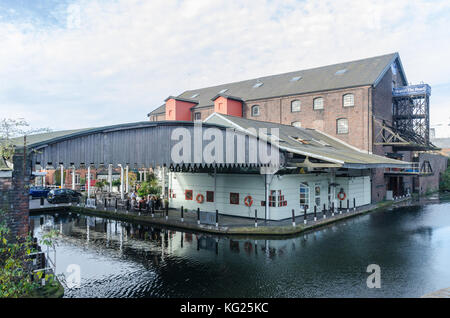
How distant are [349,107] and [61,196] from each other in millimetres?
26280

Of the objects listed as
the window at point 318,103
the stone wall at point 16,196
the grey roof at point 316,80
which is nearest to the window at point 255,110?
the grey roof at point 316,80

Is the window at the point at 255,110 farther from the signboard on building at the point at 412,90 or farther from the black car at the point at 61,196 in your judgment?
the black car at the point at 61,196

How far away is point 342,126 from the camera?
30328 millimetres

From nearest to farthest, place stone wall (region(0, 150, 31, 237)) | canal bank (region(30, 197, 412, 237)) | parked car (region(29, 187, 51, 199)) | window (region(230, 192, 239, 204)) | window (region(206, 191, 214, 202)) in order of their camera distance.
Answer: stone wall (region(0, 150, 31, 237)) < canal bank (region(30, 197, 412, 237)) < window (region(230, 192, 239, 204)) < window (region(206, 191, 214, 202)) < parked car (region(29, 187, 51, 199))

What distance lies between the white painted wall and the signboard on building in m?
13.6

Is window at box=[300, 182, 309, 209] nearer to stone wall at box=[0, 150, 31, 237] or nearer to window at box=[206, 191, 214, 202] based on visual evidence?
window at box=[206, 191, 214, 202]

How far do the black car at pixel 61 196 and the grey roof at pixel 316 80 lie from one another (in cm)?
1957

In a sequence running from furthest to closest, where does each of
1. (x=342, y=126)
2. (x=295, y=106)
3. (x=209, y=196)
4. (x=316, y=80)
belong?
(x=316, y=80) < (x=295, y=106) < (x=342, y=126) < (x=209, y=196)

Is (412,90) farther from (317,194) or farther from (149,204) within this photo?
(149,204)

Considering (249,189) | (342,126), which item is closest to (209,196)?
(249,189)

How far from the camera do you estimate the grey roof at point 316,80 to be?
30.0 meters

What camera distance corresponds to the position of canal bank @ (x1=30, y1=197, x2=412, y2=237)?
1578 centimetres

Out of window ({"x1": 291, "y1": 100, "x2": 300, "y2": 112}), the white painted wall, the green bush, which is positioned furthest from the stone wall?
the green bush

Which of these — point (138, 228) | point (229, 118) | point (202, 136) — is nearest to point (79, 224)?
point (138, 228)
